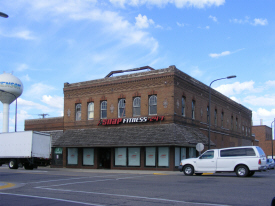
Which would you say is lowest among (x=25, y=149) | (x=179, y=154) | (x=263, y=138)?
(x=179, y=154)

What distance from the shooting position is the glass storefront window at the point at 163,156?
95.8ft

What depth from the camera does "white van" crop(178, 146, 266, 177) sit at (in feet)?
66.1

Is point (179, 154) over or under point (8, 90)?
under

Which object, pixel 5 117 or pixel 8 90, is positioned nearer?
pixel 8 90

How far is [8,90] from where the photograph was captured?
140ft

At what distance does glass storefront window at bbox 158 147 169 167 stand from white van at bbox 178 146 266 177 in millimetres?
6769

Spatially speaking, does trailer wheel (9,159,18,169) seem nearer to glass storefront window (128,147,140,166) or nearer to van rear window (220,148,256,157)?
glass storefront window (128,147,140,166)

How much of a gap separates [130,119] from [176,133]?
17.2 ft

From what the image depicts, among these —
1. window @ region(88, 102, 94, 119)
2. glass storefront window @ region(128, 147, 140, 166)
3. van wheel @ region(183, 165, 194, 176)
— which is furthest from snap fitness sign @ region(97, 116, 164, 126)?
van wheel @ region(183, 165, 194, 176)

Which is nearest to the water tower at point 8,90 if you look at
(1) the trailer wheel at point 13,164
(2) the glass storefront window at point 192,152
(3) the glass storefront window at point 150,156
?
(1) the trailer wheel at point 13,164

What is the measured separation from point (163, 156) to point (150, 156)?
4.29 feet

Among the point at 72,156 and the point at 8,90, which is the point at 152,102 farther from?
the point at 8,90

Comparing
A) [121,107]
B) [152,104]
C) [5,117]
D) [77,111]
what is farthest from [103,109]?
[5,117]

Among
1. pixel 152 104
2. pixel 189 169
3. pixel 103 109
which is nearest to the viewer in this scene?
pixel 189 169
